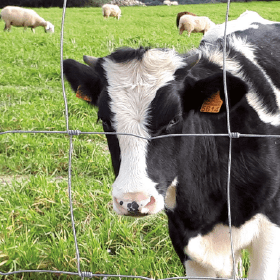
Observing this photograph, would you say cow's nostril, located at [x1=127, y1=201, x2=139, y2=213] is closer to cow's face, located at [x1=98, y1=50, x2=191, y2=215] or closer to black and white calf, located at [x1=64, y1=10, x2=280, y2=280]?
cow's face, located at [x1=98, y1=50, x2=191, y2=215]

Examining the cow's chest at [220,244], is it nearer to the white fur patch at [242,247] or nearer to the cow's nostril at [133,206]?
the white fur patch at [242,247]

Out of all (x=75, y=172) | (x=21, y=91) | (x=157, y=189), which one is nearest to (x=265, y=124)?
(x=157, y=189)

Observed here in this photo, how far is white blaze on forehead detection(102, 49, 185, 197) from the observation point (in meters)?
1.70


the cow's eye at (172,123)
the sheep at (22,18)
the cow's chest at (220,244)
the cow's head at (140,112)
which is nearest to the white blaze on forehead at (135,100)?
the cow's head at (140,112)

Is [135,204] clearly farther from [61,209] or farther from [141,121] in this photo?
[61,209]

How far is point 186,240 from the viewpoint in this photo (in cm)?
221

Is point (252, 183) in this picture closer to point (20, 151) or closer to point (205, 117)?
point (205, 117)

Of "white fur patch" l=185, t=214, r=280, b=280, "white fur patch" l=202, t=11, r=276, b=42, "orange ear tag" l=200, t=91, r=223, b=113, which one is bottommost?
"white fur patch" l=185, t=214, r=280, b=280

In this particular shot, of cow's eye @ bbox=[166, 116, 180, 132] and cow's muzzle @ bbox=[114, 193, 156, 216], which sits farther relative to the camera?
cow's eye @ bbox=[166, 116, 180, 132]

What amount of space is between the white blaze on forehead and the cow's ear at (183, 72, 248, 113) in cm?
14

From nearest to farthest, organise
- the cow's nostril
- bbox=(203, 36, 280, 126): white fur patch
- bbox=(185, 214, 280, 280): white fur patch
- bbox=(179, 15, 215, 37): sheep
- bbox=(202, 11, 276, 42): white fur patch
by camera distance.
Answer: the cow's nostril, bbox=(185, 214, 280, 280): white fur patch, bbox=(203, 36, 280, 126): white fur patch, bbox=(202, 11, 276, 42): white fur patch, bbox=(179, 15, 215, 37): sheep

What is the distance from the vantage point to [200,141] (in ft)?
7.15

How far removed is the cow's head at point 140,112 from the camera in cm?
169

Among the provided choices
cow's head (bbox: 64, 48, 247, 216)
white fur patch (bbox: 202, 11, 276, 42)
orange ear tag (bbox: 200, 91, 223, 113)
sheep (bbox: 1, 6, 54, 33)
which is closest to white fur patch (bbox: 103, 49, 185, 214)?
cow's head (bbox: 64, 48, 247, 216)
